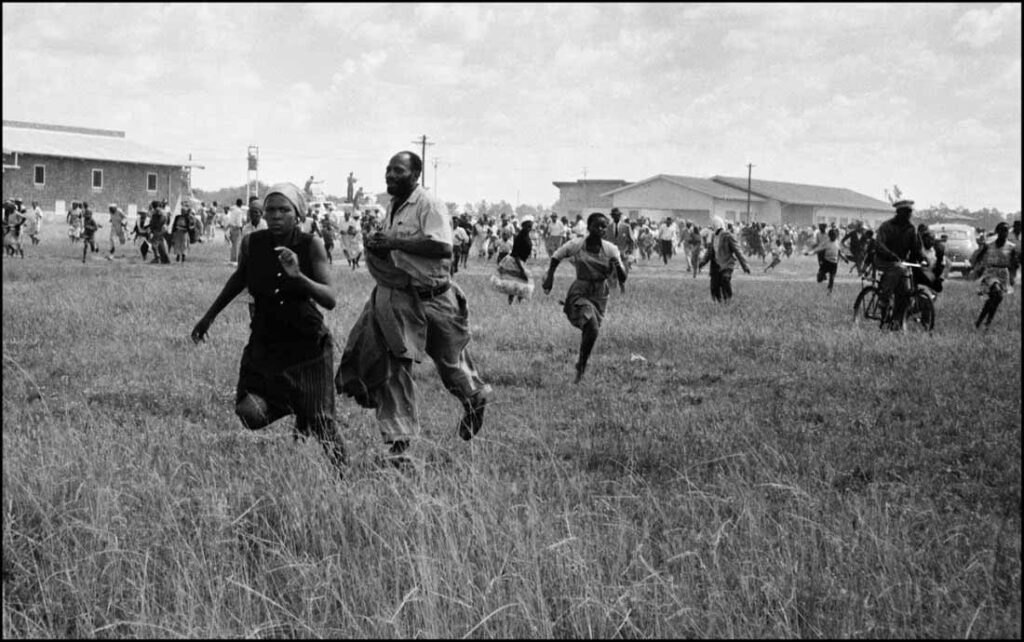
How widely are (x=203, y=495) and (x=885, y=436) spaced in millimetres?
4589

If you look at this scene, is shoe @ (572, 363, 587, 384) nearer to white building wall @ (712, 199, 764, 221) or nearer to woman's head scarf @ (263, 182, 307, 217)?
woman's head scarf @ (263, 182, 307, 217)

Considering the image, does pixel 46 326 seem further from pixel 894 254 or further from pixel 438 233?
pixel 894 254

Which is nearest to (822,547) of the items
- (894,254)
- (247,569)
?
(247,569)

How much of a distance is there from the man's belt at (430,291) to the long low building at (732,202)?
206ft

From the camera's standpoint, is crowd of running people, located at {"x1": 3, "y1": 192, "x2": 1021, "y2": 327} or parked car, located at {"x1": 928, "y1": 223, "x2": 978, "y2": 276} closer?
crowd of running people, located at {"x1": 3, "y1": 192, "x2": 1021, "y2": 327}

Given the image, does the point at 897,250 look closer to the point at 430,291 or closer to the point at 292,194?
the point at 430,291

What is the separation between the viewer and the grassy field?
13.3ft

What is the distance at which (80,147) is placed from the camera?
59.7m

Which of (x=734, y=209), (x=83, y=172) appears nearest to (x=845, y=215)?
(x=734, y=209)

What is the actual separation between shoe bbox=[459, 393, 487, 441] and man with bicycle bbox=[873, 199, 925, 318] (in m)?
8.58

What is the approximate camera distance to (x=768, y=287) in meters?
25.2

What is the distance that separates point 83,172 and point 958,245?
144ft

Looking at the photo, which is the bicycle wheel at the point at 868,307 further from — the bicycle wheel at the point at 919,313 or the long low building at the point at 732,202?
the long low building at the point at 732,202

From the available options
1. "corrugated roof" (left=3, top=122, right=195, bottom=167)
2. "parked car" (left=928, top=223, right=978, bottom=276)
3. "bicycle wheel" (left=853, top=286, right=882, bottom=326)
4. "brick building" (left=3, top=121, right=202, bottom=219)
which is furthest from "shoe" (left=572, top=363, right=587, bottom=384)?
"corrugated roof" (left=3, top=122, right=195, bottom=167)
